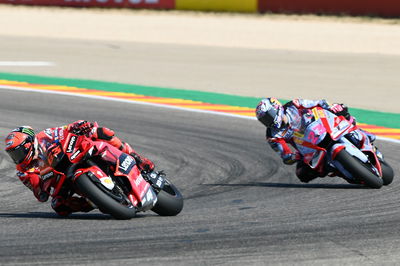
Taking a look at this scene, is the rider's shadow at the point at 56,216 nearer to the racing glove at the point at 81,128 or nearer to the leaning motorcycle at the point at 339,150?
the racing glove at the point at 81,128

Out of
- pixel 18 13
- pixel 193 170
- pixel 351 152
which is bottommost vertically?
pixel 18 13

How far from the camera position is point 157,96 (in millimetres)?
19891

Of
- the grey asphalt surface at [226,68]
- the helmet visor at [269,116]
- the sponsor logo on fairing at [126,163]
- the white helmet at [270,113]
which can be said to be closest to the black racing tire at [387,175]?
the white helmet at [270,113]

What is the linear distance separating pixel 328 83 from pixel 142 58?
244 inches

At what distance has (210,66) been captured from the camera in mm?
24188

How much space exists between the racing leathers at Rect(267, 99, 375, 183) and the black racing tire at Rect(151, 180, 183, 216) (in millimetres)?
2151

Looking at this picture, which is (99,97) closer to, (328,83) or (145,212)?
(328,83)

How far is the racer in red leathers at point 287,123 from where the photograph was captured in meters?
11.6

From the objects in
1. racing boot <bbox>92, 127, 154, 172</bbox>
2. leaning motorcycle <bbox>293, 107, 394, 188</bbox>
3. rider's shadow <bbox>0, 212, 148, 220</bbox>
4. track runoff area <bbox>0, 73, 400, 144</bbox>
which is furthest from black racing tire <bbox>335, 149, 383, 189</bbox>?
track runoff area <bbox>0, 73, 400, 144</bbox>

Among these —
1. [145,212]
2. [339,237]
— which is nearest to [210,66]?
[145,212]

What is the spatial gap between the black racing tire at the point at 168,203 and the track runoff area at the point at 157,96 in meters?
6.92

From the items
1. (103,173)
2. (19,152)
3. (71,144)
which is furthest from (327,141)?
(19,152)

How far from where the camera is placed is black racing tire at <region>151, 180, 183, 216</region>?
9.82 meters

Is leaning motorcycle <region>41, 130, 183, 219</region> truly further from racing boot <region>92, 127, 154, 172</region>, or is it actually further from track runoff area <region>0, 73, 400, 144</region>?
track runoff area <region>0, 73, 400, 144</region>
